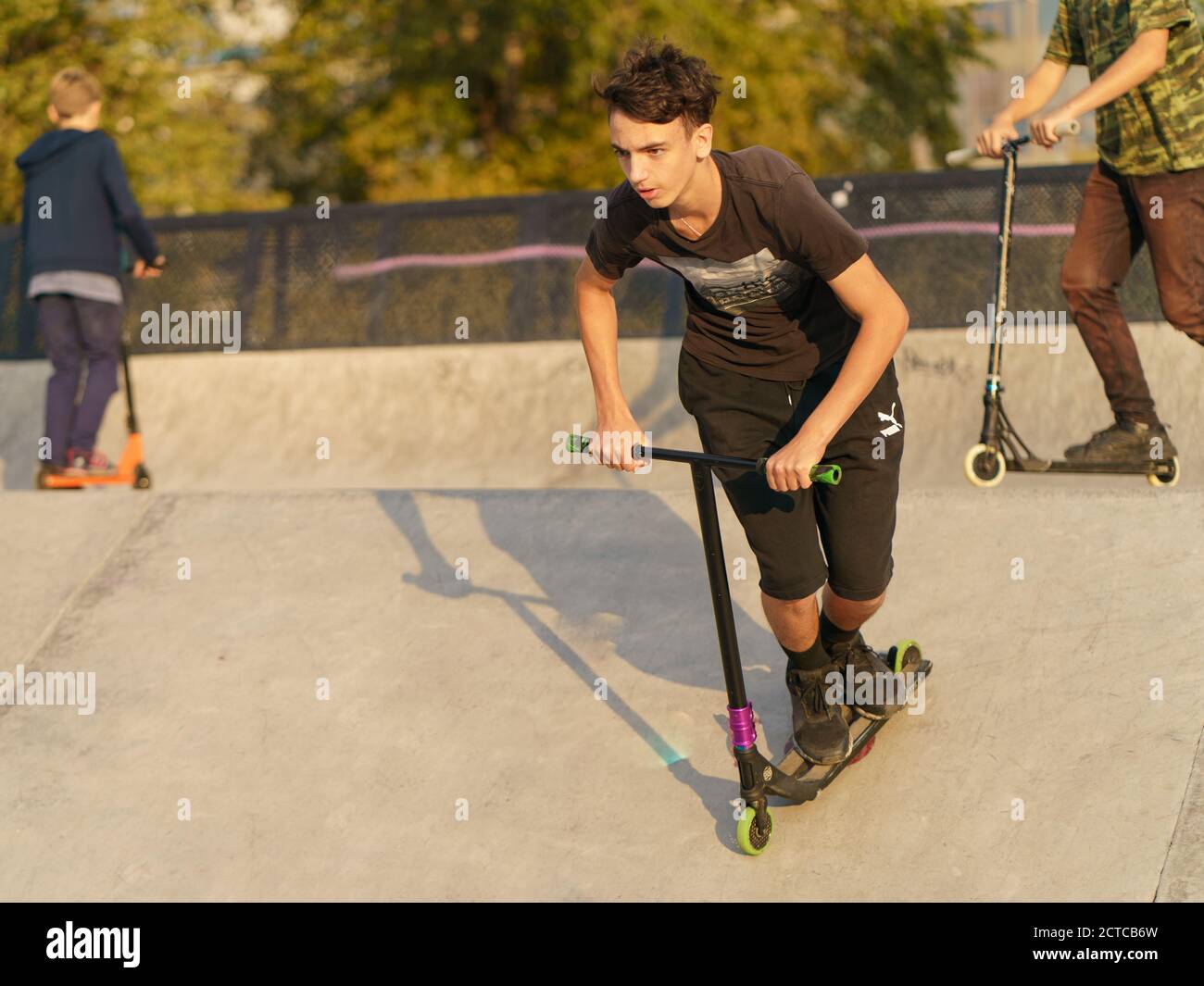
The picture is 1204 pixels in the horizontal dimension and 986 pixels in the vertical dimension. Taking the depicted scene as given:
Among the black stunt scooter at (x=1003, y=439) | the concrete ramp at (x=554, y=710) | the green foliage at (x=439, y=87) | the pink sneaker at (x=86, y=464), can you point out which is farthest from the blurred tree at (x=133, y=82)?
the black stunt scooter at (x=1003, y=439)

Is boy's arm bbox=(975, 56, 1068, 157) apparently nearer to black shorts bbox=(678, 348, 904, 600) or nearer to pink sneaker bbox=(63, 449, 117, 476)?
black shorts bbox=(678, 348, 904, 600)

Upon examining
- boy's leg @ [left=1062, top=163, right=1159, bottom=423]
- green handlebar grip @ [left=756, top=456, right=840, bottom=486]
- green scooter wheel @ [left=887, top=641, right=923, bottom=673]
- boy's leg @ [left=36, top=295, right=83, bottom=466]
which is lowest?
boy's leg @ [left=36, top=295, right=83, bottom=466]

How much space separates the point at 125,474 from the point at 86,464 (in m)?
0.26

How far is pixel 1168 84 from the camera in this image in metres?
5.47

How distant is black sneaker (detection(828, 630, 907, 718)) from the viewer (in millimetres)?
4414

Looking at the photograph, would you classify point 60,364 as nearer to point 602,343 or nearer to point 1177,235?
point 602,343

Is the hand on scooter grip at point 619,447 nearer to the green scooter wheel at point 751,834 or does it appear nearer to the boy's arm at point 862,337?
the boy's arm at point 862,337

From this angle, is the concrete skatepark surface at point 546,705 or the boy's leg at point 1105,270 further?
the boy's leg at point 1105,270

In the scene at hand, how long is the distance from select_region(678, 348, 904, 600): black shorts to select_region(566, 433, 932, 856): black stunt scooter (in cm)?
10

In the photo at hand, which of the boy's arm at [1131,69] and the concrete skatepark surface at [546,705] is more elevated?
the boy's arm at [1131,69]

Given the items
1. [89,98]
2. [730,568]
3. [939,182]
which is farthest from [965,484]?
[89,98]

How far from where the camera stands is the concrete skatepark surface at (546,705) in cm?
407

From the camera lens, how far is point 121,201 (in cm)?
754

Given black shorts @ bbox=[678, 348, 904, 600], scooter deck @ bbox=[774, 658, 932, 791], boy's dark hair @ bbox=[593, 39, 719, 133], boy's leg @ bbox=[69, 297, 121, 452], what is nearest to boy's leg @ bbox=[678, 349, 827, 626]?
black shorts @ bbox=[678, 348, 904, 600]
